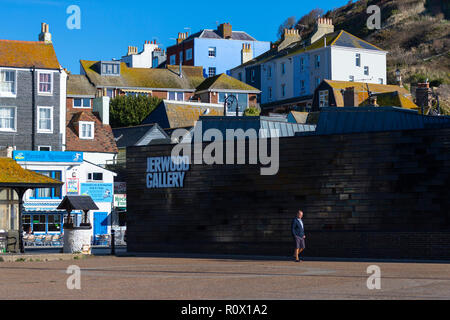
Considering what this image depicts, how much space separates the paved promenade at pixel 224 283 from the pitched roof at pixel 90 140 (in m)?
36.1

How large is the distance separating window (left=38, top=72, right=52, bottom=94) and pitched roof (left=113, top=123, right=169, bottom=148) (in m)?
8.66

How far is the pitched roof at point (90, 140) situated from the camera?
195ft

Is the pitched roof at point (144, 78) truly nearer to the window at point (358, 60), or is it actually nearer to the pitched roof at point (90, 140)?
the window at point (358, 60)

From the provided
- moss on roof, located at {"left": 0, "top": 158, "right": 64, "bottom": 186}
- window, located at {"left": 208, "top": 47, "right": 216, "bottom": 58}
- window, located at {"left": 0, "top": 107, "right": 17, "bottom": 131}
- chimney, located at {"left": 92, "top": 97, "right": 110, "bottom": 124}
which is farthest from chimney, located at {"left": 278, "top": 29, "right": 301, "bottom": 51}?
moss on roof, located at {"left": 0, "top": 158, "right": 64, "bottom": 186}

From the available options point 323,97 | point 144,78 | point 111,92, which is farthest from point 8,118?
point 144,78

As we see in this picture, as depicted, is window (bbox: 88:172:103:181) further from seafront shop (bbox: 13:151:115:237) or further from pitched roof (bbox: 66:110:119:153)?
pitched roof (bbox: 66:110:119:153)

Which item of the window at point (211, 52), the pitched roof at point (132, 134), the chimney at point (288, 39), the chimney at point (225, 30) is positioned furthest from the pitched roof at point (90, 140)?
the chimney at point (225, 30)

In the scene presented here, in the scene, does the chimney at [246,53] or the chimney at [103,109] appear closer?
the chimney at [103,109]

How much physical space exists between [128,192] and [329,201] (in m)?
10.9

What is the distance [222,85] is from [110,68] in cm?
1324

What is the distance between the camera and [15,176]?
30.7 metres

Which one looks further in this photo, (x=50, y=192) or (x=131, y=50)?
Result: (x=131, y=50)

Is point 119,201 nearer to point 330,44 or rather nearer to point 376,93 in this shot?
point 376,93

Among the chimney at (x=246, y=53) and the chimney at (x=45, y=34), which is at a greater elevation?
the chimney at (x=246, y=53)
